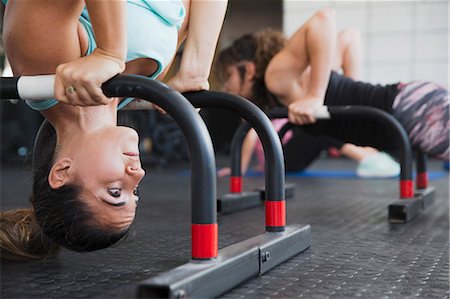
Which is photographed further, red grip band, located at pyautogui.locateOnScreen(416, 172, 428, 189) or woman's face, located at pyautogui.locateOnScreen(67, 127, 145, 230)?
red grip band, located at pyautogui.locateOnScreen(416, 172, 428, 189)

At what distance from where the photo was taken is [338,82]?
6.37ft

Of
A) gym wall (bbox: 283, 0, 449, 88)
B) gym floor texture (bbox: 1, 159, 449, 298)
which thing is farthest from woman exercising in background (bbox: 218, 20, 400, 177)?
gym wall (bbox: 283, 0, 449, 88)

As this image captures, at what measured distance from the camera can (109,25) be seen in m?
0.81

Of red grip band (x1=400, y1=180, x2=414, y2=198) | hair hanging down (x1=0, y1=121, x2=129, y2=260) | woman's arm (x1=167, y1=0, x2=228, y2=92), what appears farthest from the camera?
red grip band (x1=400, y1=180, x2=414, y2=198)

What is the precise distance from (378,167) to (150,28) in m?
2.22

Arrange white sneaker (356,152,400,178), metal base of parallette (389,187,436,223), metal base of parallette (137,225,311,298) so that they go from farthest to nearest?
white sneaker (356,152,400,178) → metal base of parallette (389,187,436,223) → metal base of parallette (137,225,311,298)

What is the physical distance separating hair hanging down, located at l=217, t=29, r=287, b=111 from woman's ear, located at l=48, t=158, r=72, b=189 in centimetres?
112

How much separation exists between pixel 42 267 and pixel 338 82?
4.10 ft

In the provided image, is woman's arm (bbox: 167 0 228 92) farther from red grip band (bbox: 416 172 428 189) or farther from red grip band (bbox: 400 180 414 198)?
red grip band (bbox: 416 172 428 189)

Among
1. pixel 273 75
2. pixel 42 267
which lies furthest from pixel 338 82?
pixel 42 267

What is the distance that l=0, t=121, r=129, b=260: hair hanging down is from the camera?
0.86 meters

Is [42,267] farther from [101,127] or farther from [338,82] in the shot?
[338,82]

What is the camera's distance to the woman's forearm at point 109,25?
80 cm

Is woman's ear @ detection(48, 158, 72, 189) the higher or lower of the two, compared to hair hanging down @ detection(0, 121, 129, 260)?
higher
